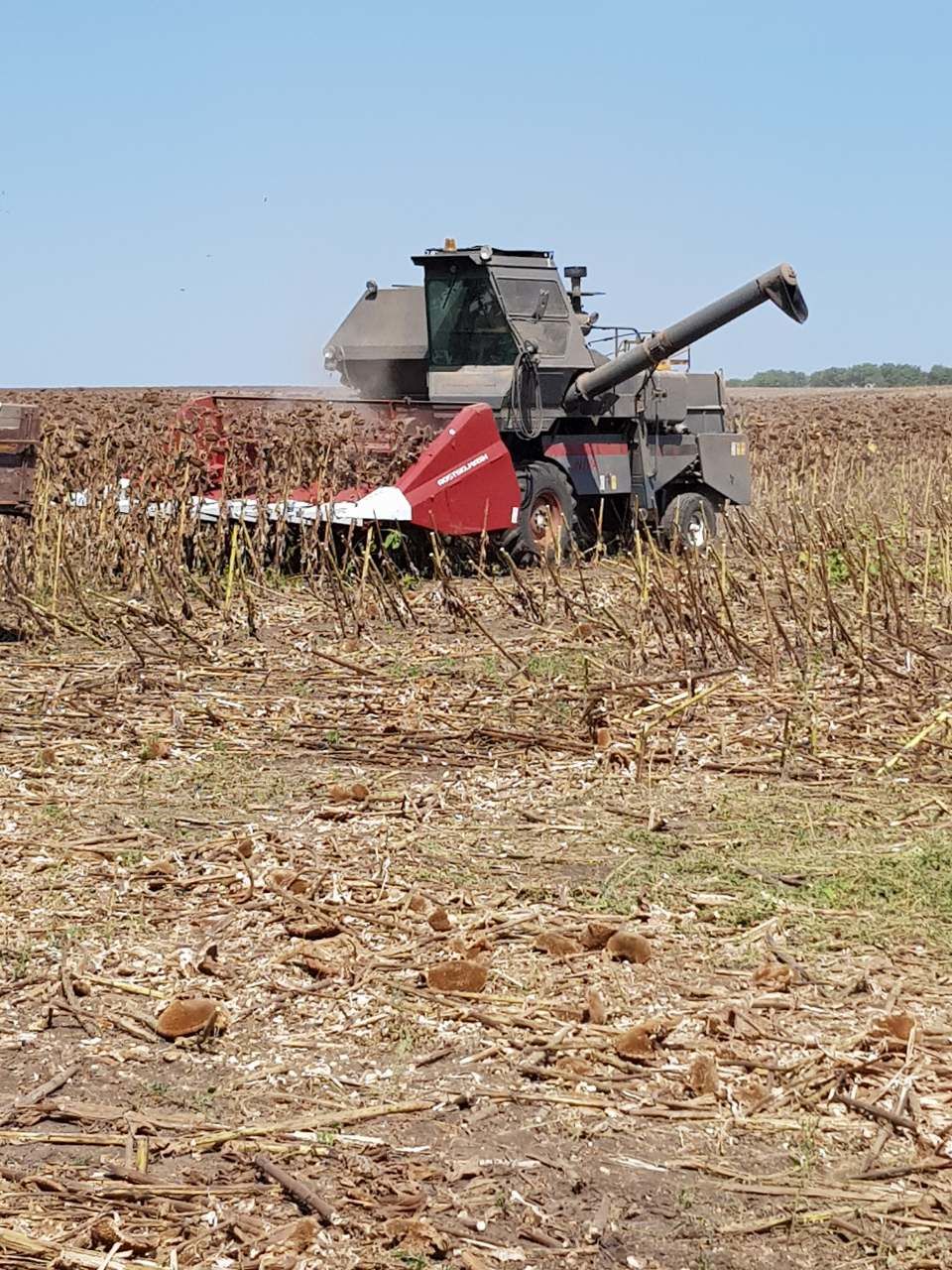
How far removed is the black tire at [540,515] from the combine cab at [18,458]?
165 inches

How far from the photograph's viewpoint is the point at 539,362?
1408cm

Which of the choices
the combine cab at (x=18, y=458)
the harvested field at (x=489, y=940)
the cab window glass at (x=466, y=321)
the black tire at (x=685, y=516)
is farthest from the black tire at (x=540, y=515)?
the combine cab at (x=18, y=458)

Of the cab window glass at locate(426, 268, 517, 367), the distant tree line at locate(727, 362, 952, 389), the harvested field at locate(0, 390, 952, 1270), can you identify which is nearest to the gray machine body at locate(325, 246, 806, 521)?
the cab window glass at locate(426, 268, 517, 367)

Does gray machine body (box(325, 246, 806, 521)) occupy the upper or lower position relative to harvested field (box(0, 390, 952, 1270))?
upper

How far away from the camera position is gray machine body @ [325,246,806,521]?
14.1 m

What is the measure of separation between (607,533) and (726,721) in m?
8.45

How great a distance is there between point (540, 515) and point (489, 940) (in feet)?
30.3

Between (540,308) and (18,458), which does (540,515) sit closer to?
(540,308)

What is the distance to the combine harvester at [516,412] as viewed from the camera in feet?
40.6

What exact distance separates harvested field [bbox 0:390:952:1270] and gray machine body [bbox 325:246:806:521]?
15.1ft

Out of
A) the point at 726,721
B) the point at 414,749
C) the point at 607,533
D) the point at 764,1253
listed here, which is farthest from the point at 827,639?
the point at 607,533

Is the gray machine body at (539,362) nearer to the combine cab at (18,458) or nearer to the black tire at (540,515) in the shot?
the black tire at (540,515)

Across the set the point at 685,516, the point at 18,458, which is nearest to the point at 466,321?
the point at 685,516

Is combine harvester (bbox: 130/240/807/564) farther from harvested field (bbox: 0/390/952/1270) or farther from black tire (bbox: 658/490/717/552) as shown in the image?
harvested field (bbox: 0/390/952/1270)
